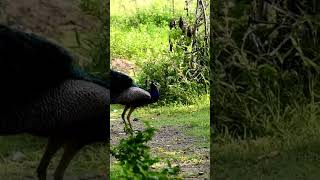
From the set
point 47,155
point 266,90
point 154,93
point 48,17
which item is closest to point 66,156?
point 47,155

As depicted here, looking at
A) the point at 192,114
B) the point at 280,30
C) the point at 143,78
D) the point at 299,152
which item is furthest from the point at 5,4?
the point at 299,152

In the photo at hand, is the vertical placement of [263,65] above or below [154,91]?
above

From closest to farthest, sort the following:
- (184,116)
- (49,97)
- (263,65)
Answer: (49,97) < (263,65) < (184,116)

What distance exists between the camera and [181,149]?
12.7 ft

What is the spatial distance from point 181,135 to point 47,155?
746 mm

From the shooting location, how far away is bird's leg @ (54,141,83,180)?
367cm

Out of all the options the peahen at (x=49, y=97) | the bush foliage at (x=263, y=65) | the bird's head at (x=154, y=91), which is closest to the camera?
the peahen at (x=49, y=97)

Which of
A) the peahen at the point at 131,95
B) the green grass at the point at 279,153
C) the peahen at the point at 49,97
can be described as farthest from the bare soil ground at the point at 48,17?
the green grass at the point at 279,153

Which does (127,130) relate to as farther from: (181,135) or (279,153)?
(279,153)

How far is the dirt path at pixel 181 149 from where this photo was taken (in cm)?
381

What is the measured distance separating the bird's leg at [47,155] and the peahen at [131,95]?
0.37 metres

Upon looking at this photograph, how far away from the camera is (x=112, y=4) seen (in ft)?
12.5

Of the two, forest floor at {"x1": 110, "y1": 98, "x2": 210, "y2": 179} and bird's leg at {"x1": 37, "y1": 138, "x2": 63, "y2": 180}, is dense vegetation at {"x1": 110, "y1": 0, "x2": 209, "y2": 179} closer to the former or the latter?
forest floor at {"x1": 110, "y1": 98, "x2": 210, "y2": 179}

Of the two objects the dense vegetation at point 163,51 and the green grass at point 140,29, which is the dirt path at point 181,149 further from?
the green grass at point 140,29
